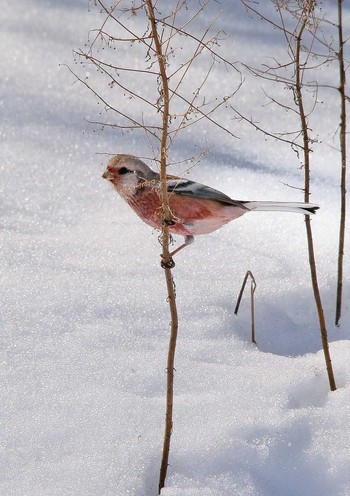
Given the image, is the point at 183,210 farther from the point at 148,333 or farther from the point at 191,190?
the point at 148,333

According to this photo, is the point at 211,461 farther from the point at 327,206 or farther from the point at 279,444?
the point at 327,206

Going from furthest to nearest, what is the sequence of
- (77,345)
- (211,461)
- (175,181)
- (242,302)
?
1. (242,302)
2. (77,345)
3. (211,461)
4. (175,181)

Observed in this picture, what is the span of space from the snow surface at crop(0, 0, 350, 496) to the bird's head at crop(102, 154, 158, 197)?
0.31 meters

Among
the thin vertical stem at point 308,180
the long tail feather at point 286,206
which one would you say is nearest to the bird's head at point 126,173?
the long tail feather at point 286,206

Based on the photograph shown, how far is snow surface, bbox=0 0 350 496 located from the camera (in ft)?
5.88

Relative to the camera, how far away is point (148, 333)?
2.36 m

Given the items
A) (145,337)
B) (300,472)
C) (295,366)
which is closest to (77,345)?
(145,337)

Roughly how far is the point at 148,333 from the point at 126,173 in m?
0.79

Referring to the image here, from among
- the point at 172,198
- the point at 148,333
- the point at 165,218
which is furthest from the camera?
the point at 148,333

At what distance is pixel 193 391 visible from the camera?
2057mm

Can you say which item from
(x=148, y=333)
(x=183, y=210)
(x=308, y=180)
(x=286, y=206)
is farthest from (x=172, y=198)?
(x=148, y=333)

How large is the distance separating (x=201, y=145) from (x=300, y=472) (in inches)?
89.4

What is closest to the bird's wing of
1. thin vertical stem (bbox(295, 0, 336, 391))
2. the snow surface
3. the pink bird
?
the pink bird

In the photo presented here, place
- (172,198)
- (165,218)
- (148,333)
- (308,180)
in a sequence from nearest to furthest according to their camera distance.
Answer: (165,218), (172,198), (308,180), (148,333)
